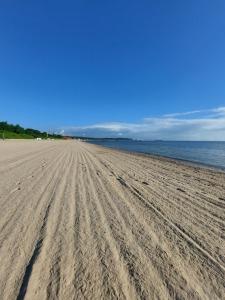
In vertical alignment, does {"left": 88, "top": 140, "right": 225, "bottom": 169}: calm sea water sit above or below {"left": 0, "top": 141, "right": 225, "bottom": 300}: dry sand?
below

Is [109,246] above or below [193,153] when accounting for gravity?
above

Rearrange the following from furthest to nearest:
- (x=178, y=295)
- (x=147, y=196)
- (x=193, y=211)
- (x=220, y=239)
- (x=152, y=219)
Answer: (x=147, y=196) → (x=193, y=211) → (x=152, y=219) → (x=220, y=239) → (x=178, y=295)

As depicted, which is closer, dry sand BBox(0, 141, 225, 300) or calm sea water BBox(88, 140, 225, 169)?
dry sand BBox(0, 141, 225, 300)

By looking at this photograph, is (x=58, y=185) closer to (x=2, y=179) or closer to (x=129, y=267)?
(x=2, y=179)

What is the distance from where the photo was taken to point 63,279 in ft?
11.9

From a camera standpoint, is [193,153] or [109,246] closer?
[109,246]

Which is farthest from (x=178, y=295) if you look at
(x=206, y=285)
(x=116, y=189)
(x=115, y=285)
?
→ (x=116, y=189)

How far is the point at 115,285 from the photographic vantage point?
354 cm

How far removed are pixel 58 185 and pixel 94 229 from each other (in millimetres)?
4917

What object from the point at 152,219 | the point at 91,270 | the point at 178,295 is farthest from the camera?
the point at 152,219

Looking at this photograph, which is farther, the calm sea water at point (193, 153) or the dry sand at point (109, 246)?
the calm sea water at point (193, 153)

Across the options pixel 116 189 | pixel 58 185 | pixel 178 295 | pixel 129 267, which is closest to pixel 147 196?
pixel 116 189

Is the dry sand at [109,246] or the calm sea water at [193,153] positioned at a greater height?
the dry sand at [109,246]

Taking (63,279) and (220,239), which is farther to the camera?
(220,239)
